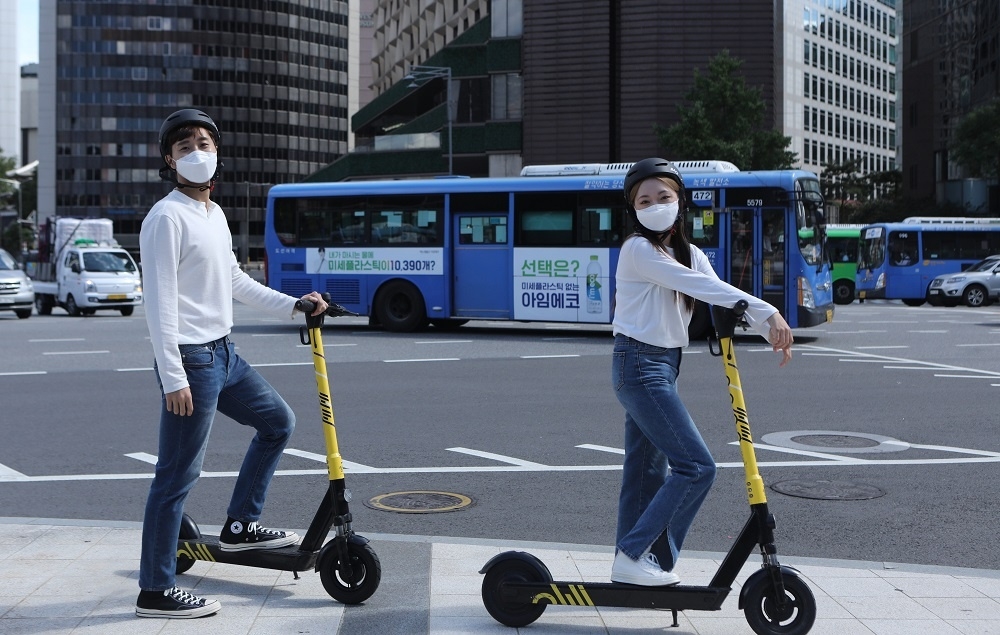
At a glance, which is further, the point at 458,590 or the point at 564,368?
the point at 564,368

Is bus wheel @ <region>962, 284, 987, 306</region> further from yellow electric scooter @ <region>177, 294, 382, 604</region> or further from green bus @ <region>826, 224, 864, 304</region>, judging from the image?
yellow electric scooter @ <region>177, 294, 382, 604</region>

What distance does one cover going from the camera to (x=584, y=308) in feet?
68.3

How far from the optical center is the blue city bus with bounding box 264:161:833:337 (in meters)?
20.0

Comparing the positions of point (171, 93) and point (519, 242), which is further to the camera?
point (171, 93)

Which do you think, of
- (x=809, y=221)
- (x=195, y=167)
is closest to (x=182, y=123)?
(x=195, y=167)

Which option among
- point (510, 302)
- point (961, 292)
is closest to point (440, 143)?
point (961, 292)

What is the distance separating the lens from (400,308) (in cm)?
2248

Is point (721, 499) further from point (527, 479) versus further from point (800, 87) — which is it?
point (800, 87)

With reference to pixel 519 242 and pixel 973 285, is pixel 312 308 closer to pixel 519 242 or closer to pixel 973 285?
pixel 519 242

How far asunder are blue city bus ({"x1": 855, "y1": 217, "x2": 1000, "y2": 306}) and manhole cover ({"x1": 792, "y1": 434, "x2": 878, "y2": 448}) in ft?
100

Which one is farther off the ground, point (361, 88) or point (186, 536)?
point (361, 88)

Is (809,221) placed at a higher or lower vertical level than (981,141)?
lower

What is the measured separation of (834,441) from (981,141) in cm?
4243

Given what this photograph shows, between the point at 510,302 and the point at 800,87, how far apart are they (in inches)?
3027
